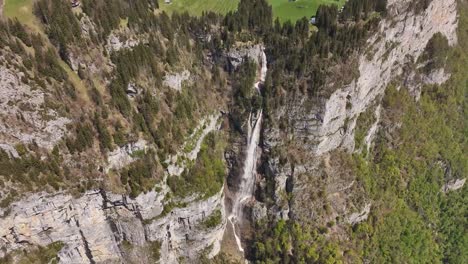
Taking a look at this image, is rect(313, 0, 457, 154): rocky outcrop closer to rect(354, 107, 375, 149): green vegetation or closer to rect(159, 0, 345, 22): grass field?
rect(354, 107, 375, 149): green vegetation

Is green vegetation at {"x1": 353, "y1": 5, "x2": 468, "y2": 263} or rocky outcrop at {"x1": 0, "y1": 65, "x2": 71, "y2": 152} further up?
rocky outcrop at {"x1": 0, "y1": 65, "x2": 71, "y2": 152}

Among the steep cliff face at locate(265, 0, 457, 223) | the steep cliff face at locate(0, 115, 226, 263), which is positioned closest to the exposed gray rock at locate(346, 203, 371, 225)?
the steep cliff face at locate(265, 0, 457, 223)

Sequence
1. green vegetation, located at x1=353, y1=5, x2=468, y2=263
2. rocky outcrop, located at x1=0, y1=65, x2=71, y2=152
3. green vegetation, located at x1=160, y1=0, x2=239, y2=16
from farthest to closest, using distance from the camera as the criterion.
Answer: green vegetation, located at x1=353, y1=5, x2=468, y2=263, green vegetation, located at x1=160, y1=0, x2=239, y2=16, rocky outcrop, located at x1=0, y1=65, x2=71, y2=152

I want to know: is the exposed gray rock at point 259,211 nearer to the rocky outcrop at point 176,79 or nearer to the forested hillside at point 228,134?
the forested hillside at point 228,134

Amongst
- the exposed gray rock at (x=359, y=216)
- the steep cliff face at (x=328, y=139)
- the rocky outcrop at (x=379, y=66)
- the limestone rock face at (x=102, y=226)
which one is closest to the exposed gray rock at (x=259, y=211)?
the steep cliff face at (x=328, y=139)

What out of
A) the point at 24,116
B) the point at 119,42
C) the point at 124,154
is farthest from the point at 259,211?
the point at 24,116

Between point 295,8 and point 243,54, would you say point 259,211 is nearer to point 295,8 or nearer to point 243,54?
point 243,54

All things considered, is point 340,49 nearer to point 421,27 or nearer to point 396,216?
point 421,27
